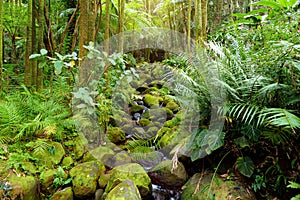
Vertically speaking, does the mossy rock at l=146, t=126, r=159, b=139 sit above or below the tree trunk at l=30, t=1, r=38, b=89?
below

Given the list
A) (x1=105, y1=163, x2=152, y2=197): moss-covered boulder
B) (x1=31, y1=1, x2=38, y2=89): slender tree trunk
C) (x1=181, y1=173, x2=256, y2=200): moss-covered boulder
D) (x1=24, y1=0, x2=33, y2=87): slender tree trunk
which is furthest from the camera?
(x1=31, y1=1, x2=38, y2=89): slender tree trunk

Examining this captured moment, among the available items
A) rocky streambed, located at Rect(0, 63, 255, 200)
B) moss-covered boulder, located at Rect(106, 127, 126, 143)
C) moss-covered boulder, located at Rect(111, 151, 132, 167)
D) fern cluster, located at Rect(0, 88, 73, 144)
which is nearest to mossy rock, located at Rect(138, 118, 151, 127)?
rocky streambed, located at Rect(0, 63, 255, 200)

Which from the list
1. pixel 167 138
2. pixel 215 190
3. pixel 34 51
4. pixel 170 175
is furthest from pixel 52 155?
pixel 34 51

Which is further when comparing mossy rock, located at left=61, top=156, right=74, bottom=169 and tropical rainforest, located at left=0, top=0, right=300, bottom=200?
mossy rock, located at left=61, top=156, right=74, bottom=169

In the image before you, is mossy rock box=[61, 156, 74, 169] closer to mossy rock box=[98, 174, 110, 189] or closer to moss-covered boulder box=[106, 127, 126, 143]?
mossy rock box=[98, 174, 110, 189]

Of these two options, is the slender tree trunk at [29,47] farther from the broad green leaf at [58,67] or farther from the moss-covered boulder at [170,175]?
the moss-covered boulder at [170,175]

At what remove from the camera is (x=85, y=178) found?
2643mm

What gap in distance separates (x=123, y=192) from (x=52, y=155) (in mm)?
1157

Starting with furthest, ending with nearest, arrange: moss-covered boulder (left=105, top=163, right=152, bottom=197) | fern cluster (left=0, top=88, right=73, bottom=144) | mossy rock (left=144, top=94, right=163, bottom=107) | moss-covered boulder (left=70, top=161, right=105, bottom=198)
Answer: mossy rock (left=144, top=94, right=163, bottom=107), fern cluster (left=0, top=88, right=73, bottom=144), moss-covered boulder (left=105, top=163, right=152, bottom=197), moss-covered boulder (left=70, top=161, right=105, bottom=198)

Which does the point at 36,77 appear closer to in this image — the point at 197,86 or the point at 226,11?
the point at 197,86

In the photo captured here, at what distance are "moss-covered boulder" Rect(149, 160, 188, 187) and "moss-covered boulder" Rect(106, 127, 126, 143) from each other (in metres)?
0.97

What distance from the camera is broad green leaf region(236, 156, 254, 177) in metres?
2.33

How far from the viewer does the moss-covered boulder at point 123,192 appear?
2264 mm

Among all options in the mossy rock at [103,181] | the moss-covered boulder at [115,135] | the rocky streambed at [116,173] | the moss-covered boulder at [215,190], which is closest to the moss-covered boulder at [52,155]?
the rocky streambed at [116,173]
